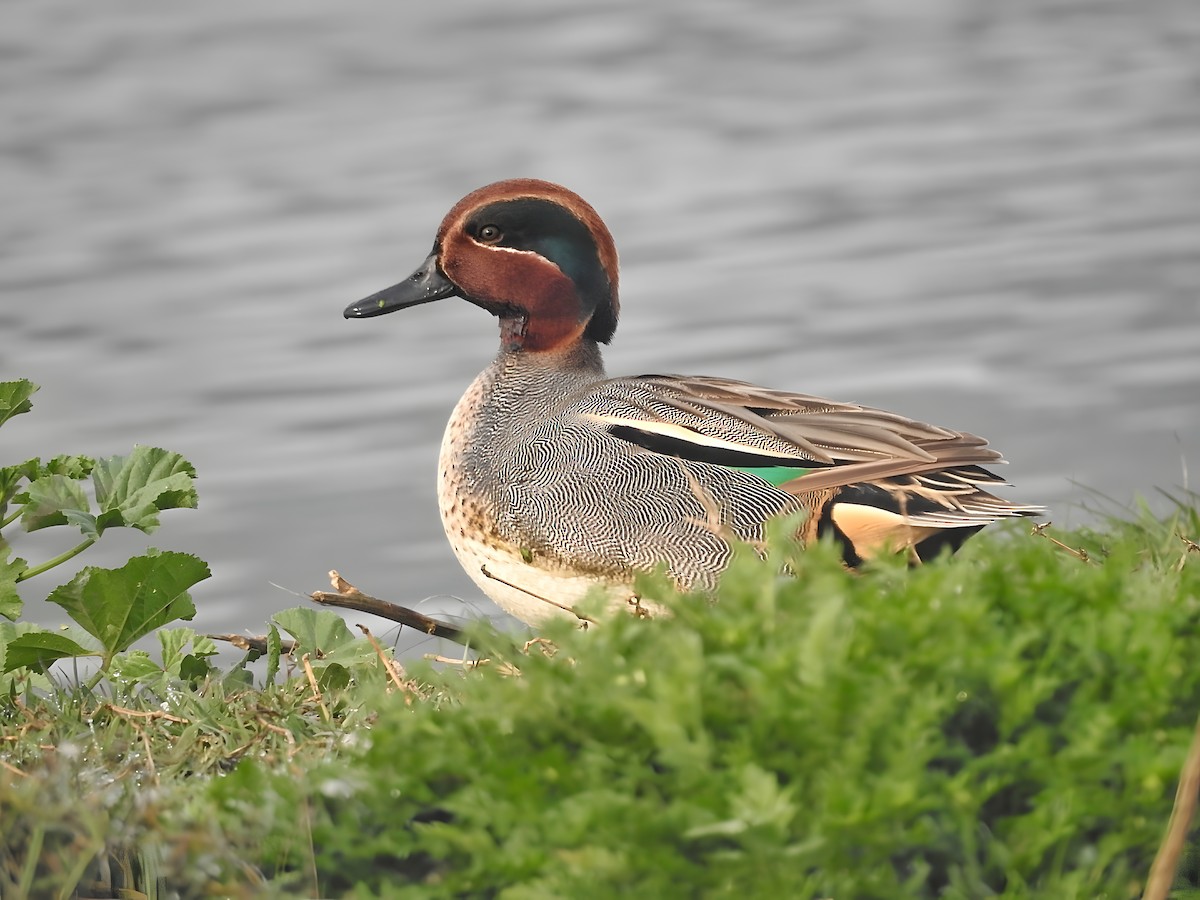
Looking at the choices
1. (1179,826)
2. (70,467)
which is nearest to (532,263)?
(70,467)

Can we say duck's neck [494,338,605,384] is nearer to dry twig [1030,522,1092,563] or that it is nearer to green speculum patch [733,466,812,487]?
green speculum patch [733,466,812,487]

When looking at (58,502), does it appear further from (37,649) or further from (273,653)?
(273,653)

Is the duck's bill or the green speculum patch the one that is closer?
the green speculum patch

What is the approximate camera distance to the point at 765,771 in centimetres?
254

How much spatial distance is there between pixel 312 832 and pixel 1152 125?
10494mm

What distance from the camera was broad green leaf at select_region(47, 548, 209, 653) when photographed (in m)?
4.16

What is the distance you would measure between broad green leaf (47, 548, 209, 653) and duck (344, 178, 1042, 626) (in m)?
0.80

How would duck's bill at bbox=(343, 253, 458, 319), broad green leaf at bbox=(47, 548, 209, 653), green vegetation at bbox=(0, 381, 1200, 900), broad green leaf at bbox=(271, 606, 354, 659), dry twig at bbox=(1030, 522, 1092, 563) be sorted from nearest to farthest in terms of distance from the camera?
green vegetation at bbox=(0, 381, 1200, 900), broad green leaf at bbox=(47, 548, 209, 653), broad green leaf at bbox=(271, 606, 354, 659), dry twig at bbox=(1030, 522, 1092, 563), duck's bill at bbox=(343, 253, 458, 319)

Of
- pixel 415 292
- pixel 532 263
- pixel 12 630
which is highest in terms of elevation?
pixel 532 263

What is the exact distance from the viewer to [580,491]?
455cm

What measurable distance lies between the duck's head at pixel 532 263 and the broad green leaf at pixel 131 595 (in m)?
1.39

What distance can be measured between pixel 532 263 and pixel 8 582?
1.69 m

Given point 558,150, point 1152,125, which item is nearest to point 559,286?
point 558,150

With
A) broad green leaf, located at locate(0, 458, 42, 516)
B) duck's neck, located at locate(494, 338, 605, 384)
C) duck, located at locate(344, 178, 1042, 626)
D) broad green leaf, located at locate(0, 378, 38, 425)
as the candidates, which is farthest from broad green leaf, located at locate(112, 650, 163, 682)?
duck's neck, located at locate(494, 338, 605, 384)
